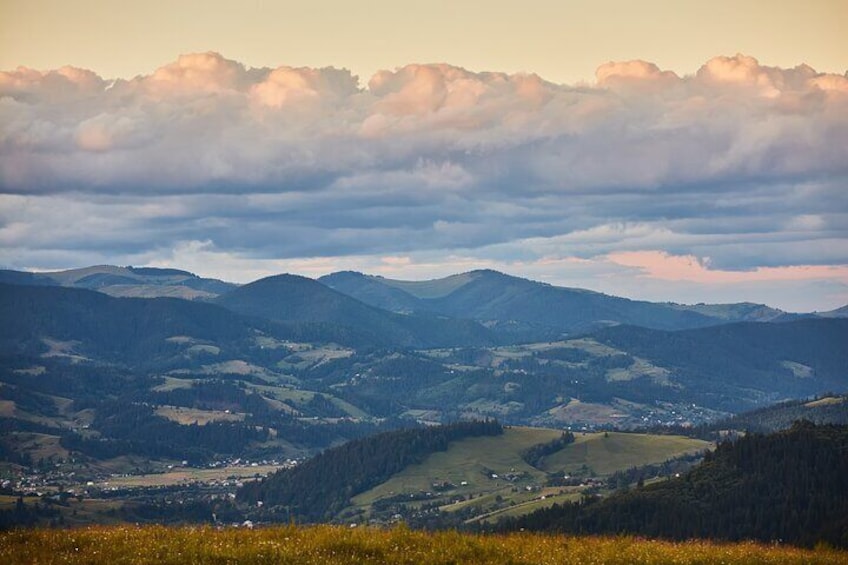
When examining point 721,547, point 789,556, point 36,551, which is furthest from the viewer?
point 721,547

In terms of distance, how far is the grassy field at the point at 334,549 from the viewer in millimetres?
36438

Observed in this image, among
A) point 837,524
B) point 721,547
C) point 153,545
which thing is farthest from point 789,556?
point 837,524

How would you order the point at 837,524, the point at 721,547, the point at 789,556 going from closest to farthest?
the point at 789,556, the point at 721,547, the point at 837,524

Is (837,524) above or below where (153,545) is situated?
below

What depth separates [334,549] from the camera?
38031mm

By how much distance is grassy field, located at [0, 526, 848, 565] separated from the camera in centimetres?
3644

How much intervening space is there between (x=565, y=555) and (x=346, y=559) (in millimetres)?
8097

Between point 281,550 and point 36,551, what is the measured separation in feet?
27.9

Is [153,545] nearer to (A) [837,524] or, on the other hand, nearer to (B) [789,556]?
(B) [789,556]

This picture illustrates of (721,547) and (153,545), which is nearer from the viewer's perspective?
(153,545)

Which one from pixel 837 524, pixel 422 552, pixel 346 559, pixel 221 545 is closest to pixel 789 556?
pixel 422 552

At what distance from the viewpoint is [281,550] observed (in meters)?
37.1

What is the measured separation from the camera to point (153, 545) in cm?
3747

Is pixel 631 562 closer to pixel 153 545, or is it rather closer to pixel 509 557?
pixel 509 557
